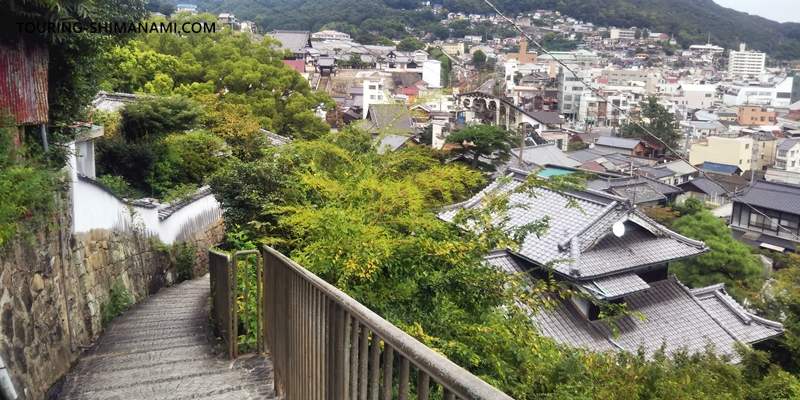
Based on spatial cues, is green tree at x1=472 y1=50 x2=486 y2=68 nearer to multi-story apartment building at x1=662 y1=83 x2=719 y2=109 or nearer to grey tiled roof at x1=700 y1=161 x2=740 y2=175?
multi-story apartment building at x1=662 y1=83 x2=719 y2=109

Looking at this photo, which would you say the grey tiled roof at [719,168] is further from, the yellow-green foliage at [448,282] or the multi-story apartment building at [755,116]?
the yellow-green foliage at [448,282]

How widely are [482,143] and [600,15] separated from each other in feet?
419

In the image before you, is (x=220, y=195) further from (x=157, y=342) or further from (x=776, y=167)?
(x=776, y=167)

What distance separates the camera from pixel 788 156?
4562cm

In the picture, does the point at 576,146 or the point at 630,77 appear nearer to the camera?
the point at 576,146

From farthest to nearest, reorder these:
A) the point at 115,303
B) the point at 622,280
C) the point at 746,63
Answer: the point at 746,63
the point at 622,280
the point at 115,303

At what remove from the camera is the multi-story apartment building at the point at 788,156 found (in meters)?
45.3

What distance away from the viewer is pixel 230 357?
203 inches

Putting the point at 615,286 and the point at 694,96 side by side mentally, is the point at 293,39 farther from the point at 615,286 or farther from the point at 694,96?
the point at 615,286

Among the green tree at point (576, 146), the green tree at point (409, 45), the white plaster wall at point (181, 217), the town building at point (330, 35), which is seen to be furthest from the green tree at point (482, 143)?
the town building at point (330, 35)

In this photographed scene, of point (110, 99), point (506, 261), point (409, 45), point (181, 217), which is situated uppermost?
point (409, 45)

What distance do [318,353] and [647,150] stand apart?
49.8 meters

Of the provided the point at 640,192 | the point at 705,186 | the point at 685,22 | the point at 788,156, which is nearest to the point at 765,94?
the point at 788,156

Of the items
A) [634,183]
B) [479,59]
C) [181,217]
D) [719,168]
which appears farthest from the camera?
[479,59]
